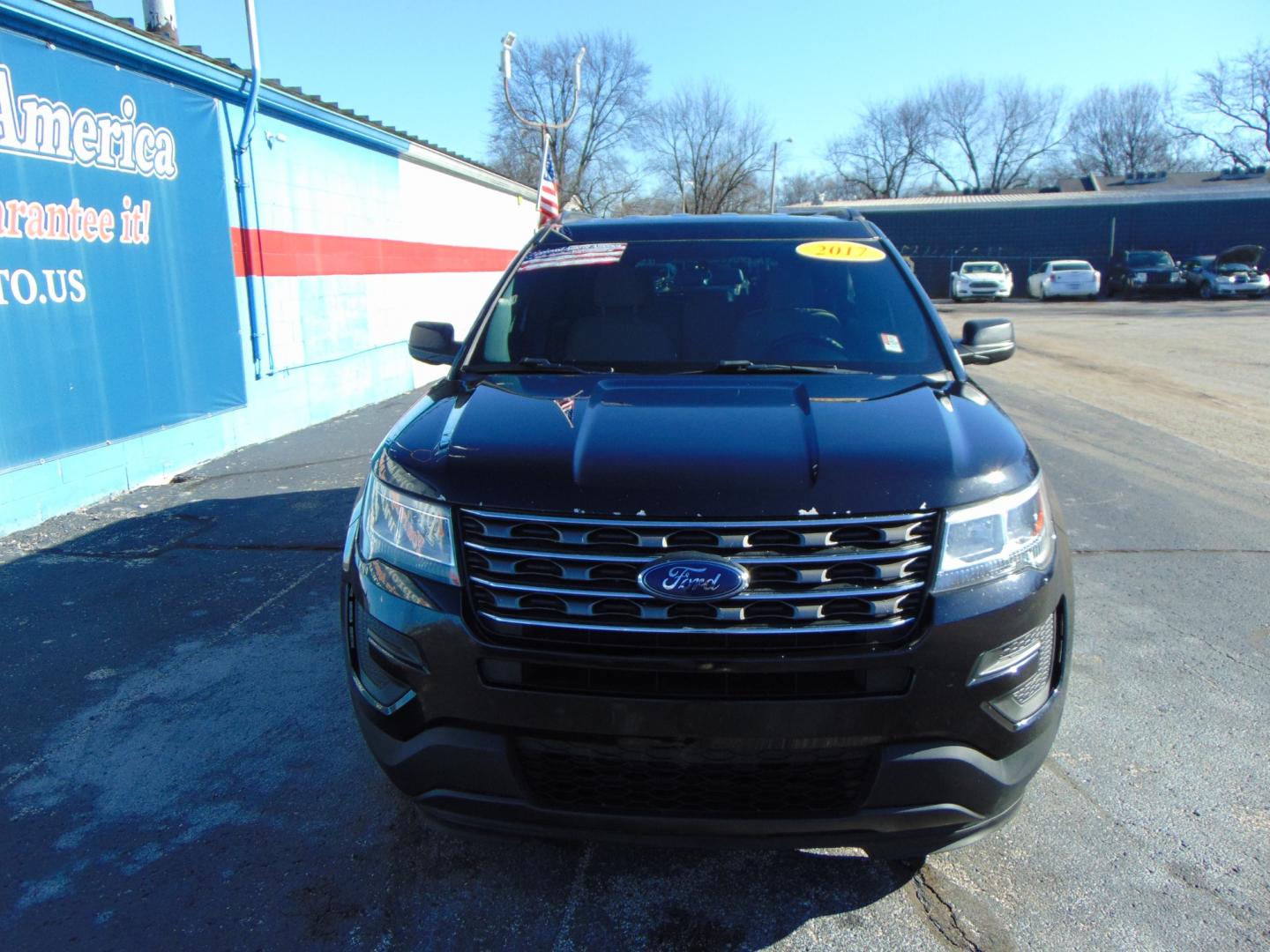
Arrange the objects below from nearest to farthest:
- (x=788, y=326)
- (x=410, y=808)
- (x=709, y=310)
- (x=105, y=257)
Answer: (x=410, y=808), (x=788, y=326), (x=709, y=310), (x=105, y=257)

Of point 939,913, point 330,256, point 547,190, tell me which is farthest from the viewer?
point 547,190

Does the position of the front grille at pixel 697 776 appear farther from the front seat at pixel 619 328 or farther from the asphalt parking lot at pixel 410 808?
the front seat at pixel 619 328

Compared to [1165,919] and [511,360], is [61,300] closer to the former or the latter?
[511,360]

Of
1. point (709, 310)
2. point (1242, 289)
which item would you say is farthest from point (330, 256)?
point (1242, 289)

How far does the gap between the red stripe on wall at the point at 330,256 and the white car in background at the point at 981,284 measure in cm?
2435

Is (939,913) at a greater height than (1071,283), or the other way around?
(1071,283)

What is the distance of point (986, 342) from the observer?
12.8 ft

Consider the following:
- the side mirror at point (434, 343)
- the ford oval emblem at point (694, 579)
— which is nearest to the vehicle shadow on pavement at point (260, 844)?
the ford oval emblem at point (694, 579)

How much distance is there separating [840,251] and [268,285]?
675 cm

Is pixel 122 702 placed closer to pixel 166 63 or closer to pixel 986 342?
pixel 986 342

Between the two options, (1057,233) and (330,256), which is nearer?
(330,256)

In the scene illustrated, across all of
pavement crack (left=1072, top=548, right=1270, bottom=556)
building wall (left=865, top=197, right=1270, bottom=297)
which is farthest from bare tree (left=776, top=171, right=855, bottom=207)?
pavement crack (left=1072, top=548, right=1270, bottom=556)

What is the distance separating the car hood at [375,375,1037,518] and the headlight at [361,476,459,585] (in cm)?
5

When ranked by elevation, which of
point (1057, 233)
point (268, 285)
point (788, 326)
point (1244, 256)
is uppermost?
point (1057, 233)
